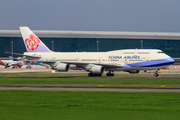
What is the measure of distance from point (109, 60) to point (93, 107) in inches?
1468

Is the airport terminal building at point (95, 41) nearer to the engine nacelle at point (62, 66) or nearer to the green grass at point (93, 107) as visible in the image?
the engine nacelle at point (62, 66)

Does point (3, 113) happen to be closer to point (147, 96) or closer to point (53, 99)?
point (53, 99)

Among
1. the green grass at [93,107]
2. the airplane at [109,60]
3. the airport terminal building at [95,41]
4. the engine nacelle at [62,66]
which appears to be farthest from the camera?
the airport terminal building at [95,41]

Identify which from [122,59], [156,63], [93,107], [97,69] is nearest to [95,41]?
[122,59]

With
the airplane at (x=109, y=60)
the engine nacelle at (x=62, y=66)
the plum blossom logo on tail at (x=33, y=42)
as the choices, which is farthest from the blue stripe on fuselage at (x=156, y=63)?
the plum blossom logo on tail at (x=33, y=42)

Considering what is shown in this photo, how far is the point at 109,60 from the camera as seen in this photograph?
57.0 m

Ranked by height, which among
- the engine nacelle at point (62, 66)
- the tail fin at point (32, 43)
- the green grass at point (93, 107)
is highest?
the tail fin at point (32, 43)

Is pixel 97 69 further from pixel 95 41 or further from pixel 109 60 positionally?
pixel 95 41

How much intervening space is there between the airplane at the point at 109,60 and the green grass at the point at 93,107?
1139 inches

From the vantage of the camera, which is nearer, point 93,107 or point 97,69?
point 93,107

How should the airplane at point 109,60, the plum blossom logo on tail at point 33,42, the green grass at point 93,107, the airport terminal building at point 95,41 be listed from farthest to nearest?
the airport terminal building at point 95,41 < the plum blossom logo on tail at point 33,42 < the airplane at point 109,60 < the green grass at point 93,107

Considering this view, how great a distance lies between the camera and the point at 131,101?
890 inches

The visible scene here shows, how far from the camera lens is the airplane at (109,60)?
54500mm

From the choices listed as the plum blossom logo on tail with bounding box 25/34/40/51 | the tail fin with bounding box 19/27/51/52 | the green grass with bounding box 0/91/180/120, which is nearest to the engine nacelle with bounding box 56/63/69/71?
the tail fin with bounding box 19/27/51/52
